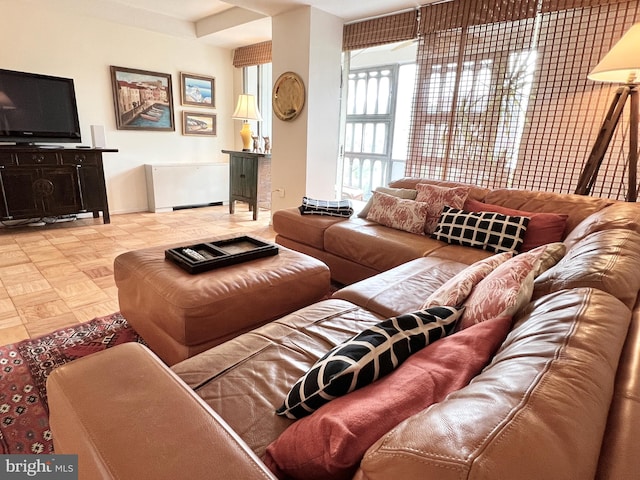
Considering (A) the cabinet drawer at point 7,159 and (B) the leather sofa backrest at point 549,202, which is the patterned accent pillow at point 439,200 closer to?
(B) the leather sofa backrest at point 549,202

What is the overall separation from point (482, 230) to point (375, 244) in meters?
→ 0.65

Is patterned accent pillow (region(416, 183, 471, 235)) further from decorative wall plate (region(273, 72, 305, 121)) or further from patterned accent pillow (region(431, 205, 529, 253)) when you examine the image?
decorative wall plate (region(273, 72, 305, 121))

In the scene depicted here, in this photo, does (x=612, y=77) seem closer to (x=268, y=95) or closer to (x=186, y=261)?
(x=186, y=261)

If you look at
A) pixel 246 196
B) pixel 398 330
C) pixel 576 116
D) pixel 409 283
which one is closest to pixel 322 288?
pixel 409 283

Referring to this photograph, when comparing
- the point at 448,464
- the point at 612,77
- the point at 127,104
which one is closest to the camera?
the point at 448,464

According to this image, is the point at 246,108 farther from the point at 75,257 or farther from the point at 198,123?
the point at 75,257

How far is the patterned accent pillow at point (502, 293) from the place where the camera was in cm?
93

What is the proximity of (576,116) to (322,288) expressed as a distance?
2.45 metres

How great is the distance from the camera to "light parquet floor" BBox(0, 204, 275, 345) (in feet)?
7.07

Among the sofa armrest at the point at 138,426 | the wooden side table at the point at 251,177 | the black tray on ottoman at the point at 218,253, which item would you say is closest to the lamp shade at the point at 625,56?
the black tray on ottoman at the point at 218,253

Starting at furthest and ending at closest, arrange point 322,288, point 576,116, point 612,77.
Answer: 1. point 576,116
2. point 612,77
3. point 322,288

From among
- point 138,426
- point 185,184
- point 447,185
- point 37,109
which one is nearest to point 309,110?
point 447,185

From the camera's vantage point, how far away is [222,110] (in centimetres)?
566

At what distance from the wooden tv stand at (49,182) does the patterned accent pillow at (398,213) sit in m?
3.21
